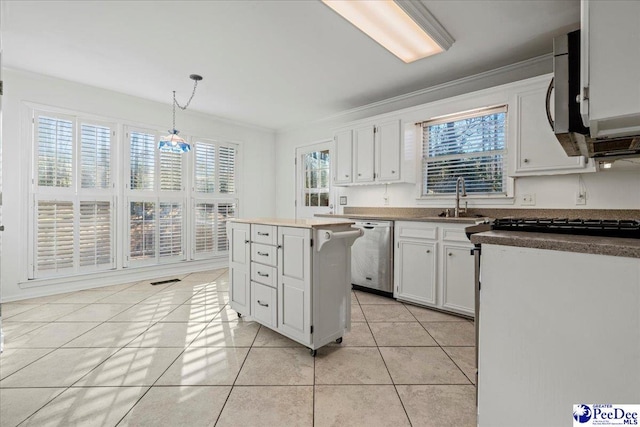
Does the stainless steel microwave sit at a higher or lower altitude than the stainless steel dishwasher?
higher

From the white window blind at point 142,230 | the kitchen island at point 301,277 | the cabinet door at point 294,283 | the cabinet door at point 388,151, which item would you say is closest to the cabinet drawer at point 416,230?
the cabinet door at point 388,151

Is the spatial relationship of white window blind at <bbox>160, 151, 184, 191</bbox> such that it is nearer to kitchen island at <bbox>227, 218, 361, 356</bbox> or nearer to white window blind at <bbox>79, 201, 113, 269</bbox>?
white window blind at <bbox>79, 201, 113, 269</bbox>

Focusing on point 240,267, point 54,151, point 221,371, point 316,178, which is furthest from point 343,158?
point 54,151

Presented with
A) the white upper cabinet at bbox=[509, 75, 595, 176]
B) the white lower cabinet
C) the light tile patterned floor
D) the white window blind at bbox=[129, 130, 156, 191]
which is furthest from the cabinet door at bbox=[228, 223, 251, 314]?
the white upper cabinet at bbox=[509, 75, 595, 176]

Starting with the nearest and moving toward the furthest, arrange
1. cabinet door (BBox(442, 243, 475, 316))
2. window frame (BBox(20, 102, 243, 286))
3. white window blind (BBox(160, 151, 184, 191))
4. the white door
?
cabinet door (BBox(442, 243, 475, 316)) < window frame (BBox(20, 102, 243, 286)) < white window blind (BBox(160, 151, 184, 191)) < the white door

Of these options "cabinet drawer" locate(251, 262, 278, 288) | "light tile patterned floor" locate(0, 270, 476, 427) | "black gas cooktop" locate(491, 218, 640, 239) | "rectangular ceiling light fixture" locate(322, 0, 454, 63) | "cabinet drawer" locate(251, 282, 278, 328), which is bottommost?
"light tile patterned floor" locate(0, 270, 476, 427)

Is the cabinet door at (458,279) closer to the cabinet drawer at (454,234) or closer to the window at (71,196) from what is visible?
the cabinet drawer at (454,234)

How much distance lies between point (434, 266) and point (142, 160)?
4287mm

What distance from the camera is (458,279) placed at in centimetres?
282

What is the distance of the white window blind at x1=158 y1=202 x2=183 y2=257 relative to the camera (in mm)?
4336

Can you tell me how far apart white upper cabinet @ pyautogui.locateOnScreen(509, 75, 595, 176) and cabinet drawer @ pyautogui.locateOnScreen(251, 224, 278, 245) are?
239 cm

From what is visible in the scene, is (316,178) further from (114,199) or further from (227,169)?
(114,199)

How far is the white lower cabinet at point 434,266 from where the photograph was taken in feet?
9.12

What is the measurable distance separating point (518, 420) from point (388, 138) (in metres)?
3.15
